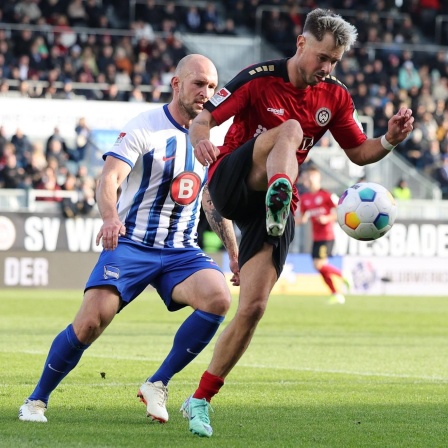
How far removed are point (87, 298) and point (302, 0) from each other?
27816mm

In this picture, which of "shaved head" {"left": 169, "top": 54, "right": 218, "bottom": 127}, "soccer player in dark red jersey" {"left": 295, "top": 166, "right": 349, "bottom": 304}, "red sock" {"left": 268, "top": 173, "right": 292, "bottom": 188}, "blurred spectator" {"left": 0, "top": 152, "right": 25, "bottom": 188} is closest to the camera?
"red sock" {"left": 268, "top": 173, "right": 292, "bottom": 188}

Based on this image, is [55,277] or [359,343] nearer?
[359,343]

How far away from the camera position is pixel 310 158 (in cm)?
2717

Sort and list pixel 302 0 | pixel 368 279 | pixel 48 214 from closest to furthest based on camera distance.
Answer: pixel 48 214 < pixel 368 279 < pixel 302 0

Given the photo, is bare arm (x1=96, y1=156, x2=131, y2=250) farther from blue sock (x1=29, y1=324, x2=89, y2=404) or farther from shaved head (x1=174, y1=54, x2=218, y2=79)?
shaved head (x1=174, y1=54, x2=218, y2=79)

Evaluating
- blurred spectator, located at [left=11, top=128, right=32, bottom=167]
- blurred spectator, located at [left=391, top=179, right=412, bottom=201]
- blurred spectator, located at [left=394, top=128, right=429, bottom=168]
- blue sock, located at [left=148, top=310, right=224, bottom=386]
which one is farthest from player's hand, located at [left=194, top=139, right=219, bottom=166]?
blurred spectator, located at [left=394, top=128, right=429, bottom=168]

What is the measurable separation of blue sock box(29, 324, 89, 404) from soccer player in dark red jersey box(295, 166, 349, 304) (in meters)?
13.9

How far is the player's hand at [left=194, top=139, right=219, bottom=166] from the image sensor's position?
19.5 ft

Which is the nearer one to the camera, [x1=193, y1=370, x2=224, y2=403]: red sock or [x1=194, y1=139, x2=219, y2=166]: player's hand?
[x1=194, y1=139, x2=219, y2=166]: player's hand

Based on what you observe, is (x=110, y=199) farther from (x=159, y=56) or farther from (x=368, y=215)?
(x=159, y=56)

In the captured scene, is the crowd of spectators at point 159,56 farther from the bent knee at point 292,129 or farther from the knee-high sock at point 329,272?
the bent knee at point 292,129

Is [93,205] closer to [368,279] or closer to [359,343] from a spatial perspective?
[368,279]

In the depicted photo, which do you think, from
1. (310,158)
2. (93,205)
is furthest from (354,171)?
(93,205)

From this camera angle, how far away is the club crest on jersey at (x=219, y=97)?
20.8 ft
